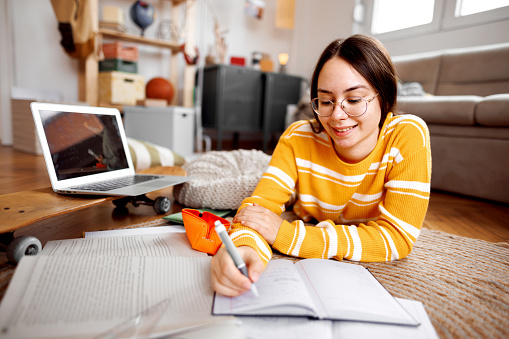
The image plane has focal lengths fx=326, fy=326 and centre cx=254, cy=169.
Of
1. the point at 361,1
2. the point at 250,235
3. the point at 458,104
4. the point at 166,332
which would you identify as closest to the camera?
the point at 166,332

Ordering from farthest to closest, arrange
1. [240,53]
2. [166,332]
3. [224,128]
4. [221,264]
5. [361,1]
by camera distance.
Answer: [240,53], [361,1], [224,128], [221,264], [166,332]

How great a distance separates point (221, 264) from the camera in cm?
51

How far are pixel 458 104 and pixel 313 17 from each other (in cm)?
242

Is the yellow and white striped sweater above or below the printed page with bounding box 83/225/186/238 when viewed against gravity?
above

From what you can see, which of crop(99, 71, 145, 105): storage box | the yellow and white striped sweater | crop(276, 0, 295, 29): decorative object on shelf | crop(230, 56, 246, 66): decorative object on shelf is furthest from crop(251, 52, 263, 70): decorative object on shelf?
the yellow and white striped sweater

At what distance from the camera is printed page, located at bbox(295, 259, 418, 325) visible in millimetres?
488

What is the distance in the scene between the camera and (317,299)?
0.52 meters

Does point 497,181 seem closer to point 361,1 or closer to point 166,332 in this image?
point 166,332

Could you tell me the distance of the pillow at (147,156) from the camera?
5.24ft

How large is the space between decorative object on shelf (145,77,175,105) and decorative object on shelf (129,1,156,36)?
40cm

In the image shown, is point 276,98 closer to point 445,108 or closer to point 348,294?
point 445,108

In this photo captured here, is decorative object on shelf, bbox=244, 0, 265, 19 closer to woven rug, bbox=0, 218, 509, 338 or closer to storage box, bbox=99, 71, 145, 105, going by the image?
storage box, bbox=99, 71, 145, 105

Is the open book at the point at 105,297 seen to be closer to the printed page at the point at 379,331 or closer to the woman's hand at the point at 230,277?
the woman's hand at the point at 230,277

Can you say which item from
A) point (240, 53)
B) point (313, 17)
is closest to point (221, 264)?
point (240, 53)
